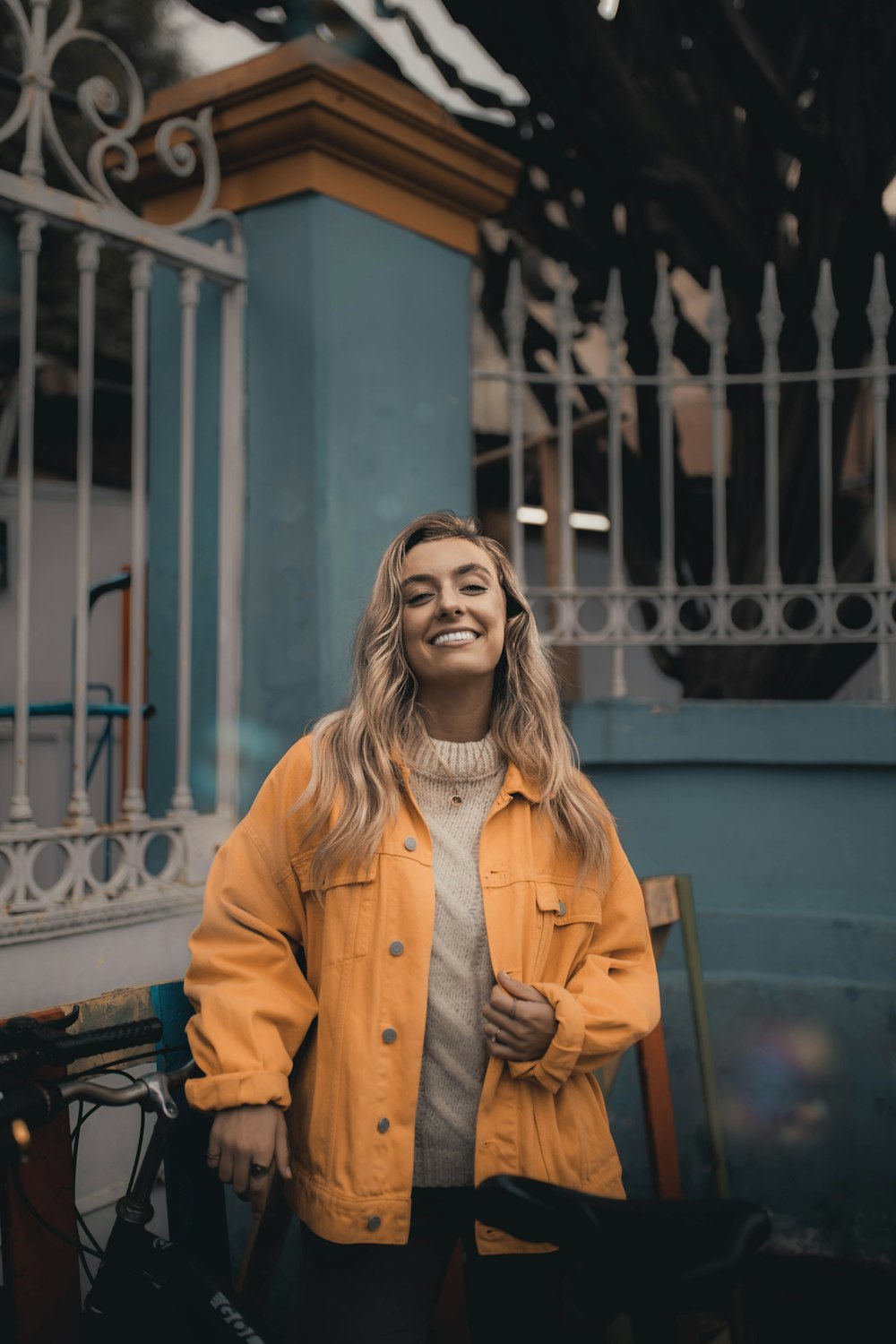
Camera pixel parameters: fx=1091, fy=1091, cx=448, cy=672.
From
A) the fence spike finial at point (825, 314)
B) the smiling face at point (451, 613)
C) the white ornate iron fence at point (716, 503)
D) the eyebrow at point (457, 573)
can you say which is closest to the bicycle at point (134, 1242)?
the smiling face at point (451, 613)

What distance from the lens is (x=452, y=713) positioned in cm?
210

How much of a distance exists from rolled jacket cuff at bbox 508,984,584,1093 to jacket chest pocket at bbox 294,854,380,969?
0.31 metres

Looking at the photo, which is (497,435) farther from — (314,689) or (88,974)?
(88,974)

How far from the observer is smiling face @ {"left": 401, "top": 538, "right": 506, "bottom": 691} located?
2018mm

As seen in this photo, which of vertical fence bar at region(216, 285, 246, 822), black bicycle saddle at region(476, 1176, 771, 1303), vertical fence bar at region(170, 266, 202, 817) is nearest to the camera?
black bicycle saddle at region(476, 1176, 771, 1303)

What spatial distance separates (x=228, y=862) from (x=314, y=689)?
1.34 m

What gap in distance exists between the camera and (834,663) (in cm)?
447

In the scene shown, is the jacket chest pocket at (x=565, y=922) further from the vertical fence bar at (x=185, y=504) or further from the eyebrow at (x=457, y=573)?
the vertical fence bar at (x=185, y=504)

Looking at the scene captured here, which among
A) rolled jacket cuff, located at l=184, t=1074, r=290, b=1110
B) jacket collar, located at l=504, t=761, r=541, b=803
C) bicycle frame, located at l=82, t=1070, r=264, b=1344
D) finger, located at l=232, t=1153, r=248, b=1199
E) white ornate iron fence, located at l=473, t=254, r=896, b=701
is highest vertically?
white ornate iron fence, located at l=473, t=254, r=896, b=701

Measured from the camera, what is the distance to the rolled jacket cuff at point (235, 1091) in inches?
67.3

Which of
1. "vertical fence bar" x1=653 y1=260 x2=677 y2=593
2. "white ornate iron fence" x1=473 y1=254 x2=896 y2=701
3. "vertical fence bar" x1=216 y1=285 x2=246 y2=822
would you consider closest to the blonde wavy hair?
"vertical fence bar" x1=216 y1=285 x2=246 y2=822

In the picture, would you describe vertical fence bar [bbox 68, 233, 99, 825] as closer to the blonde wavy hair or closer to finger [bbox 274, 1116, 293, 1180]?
the blonde wavy hair

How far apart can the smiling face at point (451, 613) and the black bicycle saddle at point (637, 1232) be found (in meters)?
0.87

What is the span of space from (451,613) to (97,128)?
6.19 ft
